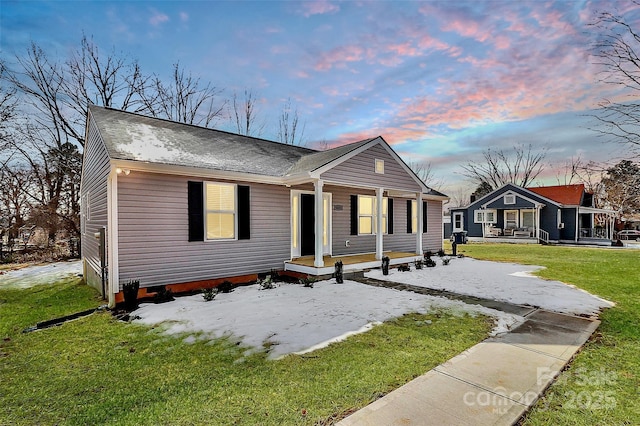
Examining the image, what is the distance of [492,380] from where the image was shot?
10.1ft

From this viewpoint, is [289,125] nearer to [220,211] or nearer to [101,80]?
[101,80]

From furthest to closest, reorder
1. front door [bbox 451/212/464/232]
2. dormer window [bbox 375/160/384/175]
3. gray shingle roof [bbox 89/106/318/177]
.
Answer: front door [bbox 451/212/464/232] → dormer window [bbox 375/160/384/175] → gray shingle roof [bbox 89/106/318/177]

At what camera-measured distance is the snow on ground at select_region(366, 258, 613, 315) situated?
6.11 m

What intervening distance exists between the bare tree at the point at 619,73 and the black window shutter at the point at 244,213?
307 inches

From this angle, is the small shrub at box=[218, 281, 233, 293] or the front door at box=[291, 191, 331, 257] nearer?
the small shrub at box=[218, 281, 233, 293]

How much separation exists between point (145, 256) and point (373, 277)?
6074 millimetres

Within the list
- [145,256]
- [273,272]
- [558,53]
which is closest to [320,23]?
[558,53]

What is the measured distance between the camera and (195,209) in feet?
23.8

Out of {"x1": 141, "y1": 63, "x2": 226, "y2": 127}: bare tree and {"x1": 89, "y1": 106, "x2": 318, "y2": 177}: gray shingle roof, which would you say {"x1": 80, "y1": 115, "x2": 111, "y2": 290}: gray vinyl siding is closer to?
{"x1": 89, "y1": 106, "x2": 318, "y2": 177}: gray shingle roof

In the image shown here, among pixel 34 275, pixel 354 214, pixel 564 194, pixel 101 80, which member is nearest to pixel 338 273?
pixel 354 214

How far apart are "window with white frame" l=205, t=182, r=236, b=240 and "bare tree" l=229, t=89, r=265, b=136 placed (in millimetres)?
17395

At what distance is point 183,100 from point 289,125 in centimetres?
813

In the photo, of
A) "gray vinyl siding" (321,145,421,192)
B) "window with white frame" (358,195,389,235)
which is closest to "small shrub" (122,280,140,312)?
"gray vinyl siding" (321,145,421,192)

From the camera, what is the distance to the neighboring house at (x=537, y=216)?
931 inches
